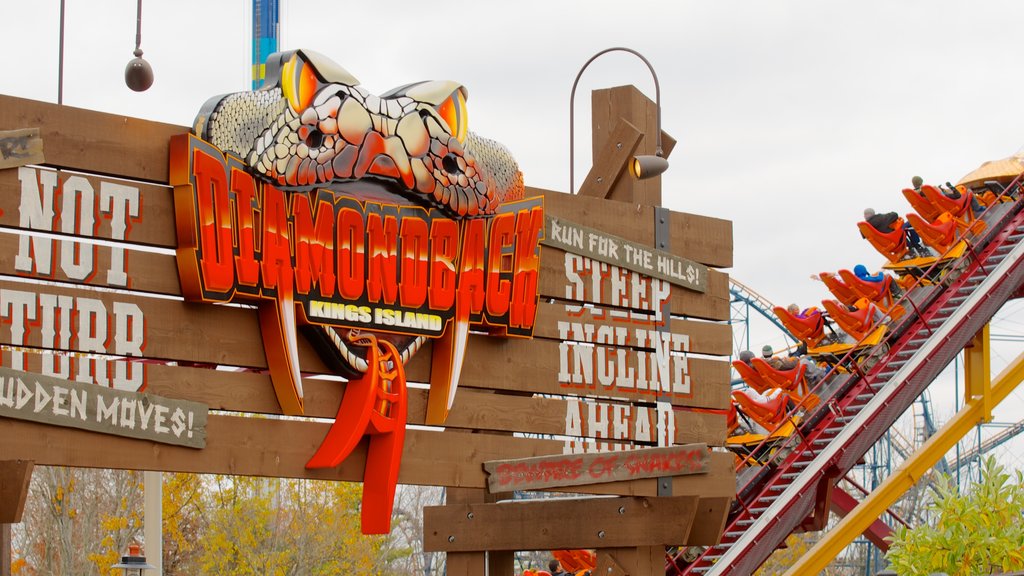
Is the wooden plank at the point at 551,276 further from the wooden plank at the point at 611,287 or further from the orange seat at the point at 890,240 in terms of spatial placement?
the orange seat at the point at 890,240

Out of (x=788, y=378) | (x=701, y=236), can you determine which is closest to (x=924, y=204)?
(x=788, y=378)

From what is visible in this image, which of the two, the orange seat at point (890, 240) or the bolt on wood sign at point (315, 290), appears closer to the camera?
the bolt on wood sign at point (315, 290)

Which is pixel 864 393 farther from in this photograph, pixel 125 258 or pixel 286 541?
pixel 286 541

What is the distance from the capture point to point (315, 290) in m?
7.86

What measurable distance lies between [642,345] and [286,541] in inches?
756

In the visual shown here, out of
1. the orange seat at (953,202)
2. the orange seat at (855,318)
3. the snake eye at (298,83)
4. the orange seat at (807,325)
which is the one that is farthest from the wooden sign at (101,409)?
the orange seat at (953,202)

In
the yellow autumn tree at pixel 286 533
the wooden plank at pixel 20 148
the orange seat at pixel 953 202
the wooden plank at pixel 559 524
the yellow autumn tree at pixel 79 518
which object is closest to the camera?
the wooden plank at pixel 20 148

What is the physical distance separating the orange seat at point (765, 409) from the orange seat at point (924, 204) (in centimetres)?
426

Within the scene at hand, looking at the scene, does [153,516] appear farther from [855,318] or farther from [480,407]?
[855,318]

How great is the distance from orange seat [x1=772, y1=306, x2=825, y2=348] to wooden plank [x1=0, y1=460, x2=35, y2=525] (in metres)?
→ 13.1

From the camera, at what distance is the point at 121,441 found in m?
7.29

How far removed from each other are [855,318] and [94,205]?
41.0 feet

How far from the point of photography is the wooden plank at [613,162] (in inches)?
400

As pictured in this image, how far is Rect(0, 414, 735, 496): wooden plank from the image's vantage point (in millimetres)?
7070
